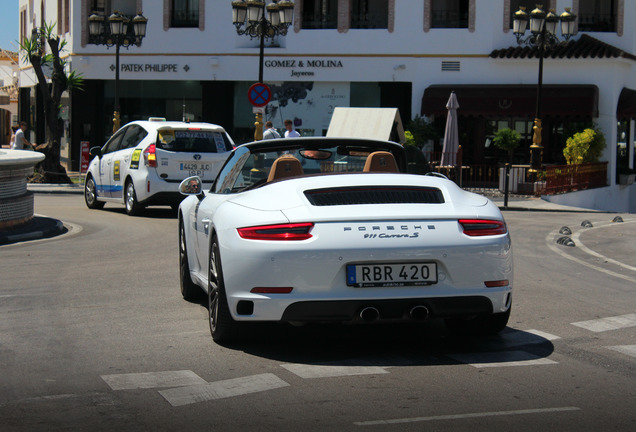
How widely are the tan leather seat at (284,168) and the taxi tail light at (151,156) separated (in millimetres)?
11040

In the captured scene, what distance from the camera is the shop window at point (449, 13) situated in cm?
3681

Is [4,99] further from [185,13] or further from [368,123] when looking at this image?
[368,123]

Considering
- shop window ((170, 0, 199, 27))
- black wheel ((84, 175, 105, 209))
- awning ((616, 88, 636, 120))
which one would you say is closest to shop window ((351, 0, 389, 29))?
shop window ((170, 0, 199, 27))

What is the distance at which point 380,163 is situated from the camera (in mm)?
7688

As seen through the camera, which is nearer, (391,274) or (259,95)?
(391,274)

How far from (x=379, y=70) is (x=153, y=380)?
3217 cm

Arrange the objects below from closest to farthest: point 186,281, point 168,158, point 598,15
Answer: point 186,281, point 168,158, point 598,15

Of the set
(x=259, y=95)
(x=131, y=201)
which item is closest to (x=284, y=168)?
(x=131, y=201)

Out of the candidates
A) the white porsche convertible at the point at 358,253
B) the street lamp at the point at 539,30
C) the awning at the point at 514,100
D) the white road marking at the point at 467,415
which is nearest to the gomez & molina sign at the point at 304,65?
the awning at the point at 514,100

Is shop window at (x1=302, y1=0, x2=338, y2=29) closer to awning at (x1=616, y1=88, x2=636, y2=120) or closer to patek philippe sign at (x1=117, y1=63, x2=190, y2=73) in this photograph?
patek philippe sign at (x1=117, y1=63, x2=190, y2=73)

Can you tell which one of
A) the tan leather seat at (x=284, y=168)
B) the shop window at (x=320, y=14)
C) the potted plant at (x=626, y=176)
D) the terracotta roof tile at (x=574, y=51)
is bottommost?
the potted plant at (x=626, y=176)

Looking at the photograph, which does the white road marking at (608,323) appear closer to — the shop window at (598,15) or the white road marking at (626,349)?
the white road marking at (626,349)

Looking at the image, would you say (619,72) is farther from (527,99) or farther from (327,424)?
(327,424)

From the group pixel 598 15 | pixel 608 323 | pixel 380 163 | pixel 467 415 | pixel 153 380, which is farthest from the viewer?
pixel 598 15
